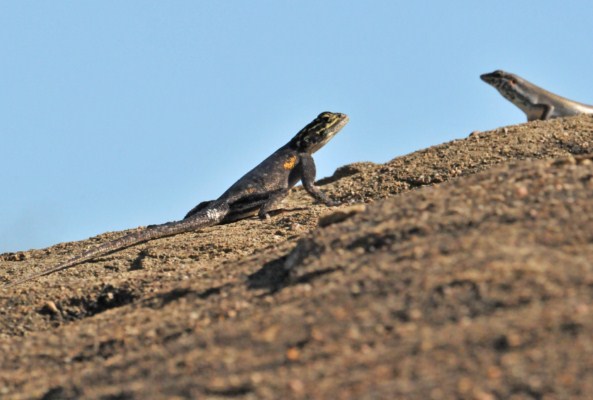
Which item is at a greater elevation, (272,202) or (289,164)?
(289,164)

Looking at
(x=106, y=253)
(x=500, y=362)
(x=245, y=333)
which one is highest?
(x=106, y=253)

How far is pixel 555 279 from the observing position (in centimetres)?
657

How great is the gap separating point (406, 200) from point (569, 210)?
1.70 metres

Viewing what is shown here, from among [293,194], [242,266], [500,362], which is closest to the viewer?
[500,362]

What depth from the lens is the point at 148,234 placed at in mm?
14562

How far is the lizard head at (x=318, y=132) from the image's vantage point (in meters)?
16.6

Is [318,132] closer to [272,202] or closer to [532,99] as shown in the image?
[272,202]

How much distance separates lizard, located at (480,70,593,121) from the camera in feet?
80.4

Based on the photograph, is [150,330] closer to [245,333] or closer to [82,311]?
[245,333]

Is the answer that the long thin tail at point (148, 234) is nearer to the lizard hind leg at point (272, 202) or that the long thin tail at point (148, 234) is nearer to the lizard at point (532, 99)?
the lizard hind leg at point (272, 202)

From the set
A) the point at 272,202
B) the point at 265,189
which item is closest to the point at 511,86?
the point at 265,189

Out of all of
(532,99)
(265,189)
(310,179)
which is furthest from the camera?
(532,99)

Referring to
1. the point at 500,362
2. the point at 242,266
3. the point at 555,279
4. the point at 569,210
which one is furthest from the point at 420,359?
the point at 242,266

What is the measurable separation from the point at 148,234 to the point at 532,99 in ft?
41.0
